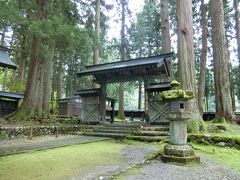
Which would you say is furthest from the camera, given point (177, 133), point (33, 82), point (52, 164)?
point (33, 82)

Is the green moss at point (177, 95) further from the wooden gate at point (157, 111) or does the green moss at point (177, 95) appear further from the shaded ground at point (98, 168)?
the wooden gate at point (157, 111)

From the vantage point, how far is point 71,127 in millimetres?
10359

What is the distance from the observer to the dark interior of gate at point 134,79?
383 inches

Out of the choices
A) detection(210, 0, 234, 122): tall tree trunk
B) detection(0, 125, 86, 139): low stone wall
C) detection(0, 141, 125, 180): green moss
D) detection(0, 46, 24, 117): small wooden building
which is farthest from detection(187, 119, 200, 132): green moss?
detection(0, 46, 24, 117): small wooden building

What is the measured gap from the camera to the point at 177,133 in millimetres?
5043

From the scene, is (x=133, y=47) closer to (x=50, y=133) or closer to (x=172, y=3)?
(x=172, y=3)

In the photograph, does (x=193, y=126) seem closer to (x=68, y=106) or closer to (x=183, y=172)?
(x=183, y=172)

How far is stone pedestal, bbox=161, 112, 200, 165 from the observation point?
4.68 meters

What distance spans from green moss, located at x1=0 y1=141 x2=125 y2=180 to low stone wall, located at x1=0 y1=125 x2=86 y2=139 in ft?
9.98

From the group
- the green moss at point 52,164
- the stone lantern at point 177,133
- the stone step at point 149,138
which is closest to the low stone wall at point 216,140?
the stone step at point 149,138

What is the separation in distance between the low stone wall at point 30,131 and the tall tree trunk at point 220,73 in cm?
746

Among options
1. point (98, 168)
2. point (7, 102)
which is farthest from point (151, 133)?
point (7, 102)

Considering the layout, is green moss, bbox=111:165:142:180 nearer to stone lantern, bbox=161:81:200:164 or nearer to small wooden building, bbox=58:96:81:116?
stone lantern, bbox=161:81:200:164

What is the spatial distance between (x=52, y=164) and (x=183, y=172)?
2.55 m
